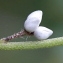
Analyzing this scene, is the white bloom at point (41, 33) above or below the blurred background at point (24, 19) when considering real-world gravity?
below

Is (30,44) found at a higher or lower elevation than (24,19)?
lower

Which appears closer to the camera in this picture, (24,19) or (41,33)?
(41,33)

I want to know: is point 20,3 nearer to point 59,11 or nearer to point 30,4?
point 30,4

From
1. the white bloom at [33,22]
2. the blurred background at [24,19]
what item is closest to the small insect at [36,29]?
the white bloom at [33,22]

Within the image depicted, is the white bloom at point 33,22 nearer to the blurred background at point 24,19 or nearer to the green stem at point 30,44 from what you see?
the green stem at point 30,44

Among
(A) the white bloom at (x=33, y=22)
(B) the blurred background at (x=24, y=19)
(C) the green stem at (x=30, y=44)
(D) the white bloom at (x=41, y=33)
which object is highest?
(B) the blurred background at (x=24, y=19)

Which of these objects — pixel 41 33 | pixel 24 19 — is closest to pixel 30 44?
pixel 41 33

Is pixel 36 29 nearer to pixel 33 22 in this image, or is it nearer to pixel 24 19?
pixel 33 22

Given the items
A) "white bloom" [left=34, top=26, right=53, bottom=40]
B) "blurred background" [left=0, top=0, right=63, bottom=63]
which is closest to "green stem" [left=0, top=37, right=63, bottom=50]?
"white bloom" [left=34, top=26, right=53, bottom=40]
